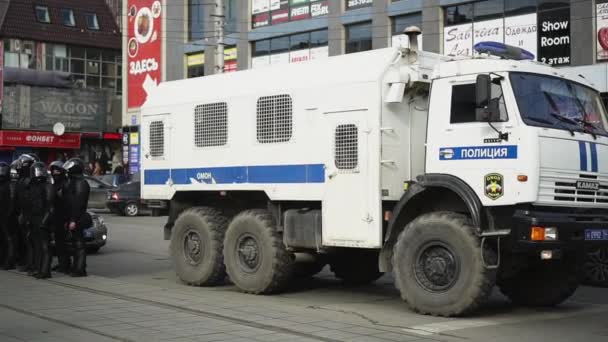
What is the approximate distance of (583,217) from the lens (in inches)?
367

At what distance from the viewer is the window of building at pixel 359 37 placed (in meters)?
32.9

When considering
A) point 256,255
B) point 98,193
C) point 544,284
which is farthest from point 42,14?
point 544,284

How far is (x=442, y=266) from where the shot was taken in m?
9.42

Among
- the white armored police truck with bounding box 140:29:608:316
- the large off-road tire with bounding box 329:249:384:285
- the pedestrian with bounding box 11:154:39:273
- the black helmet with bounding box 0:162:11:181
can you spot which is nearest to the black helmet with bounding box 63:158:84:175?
the pedestrian with bounding box 11:154:39:273

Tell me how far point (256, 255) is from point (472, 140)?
11.9ft

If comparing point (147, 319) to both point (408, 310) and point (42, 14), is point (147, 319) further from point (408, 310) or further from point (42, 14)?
point (42, 14)

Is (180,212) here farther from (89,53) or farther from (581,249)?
(89,53)

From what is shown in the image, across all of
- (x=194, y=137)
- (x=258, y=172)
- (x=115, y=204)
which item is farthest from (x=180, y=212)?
(x=115, y=204)

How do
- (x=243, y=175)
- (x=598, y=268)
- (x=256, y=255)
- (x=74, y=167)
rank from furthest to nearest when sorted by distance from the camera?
(x=74, y=167), (x=598, y=268), (x=243, y=175), (x=256, y=255)

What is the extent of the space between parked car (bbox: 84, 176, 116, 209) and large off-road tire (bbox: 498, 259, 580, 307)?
24185 millimetres

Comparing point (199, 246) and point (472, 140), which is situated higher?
point (472, 140)

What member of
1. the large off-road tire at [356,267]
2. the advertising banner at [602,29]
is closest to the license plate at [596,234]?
the large off-road tire at [356,267]

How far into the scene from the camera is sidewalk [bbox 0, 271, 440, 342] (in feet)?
27.1

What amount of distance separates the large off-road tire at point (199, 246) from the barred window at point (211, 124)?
1081 mm
